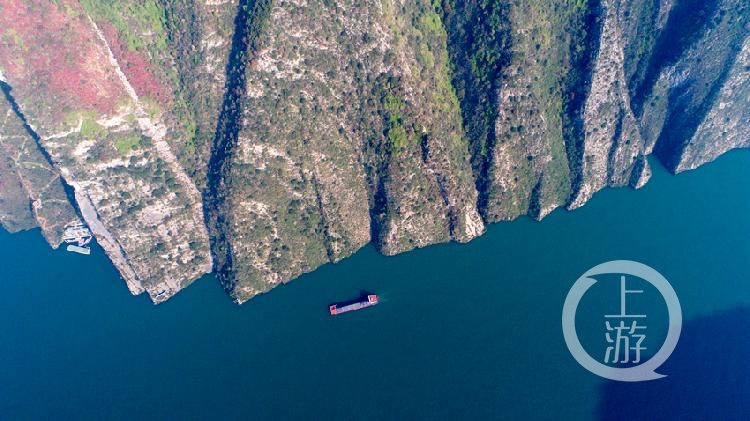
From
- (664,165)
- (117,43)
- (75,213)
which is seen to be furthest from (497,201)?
(75,213)

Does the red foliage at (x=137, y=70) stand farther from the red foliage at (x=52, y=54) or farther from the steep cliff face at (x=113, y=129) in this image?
the red foliage at (x=52, y=54)

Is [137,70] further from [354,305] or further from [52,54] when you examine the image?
[354,305]

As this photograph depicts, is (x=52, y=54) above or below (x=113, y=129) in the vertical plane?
above

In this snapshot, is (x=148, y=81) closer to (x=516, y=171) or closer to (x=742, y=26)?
(x=516, y=171)

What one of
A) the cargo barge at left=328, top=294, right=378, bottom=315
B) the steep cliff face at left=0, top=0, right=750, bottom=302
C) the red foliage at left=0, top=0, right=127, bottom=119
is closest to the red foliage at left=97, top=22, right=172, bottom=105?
the steep cliff face at left=0, top=0, right=750, bottom=302

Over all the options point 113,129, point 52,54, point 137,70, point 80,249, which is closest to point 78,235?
point 80,249
